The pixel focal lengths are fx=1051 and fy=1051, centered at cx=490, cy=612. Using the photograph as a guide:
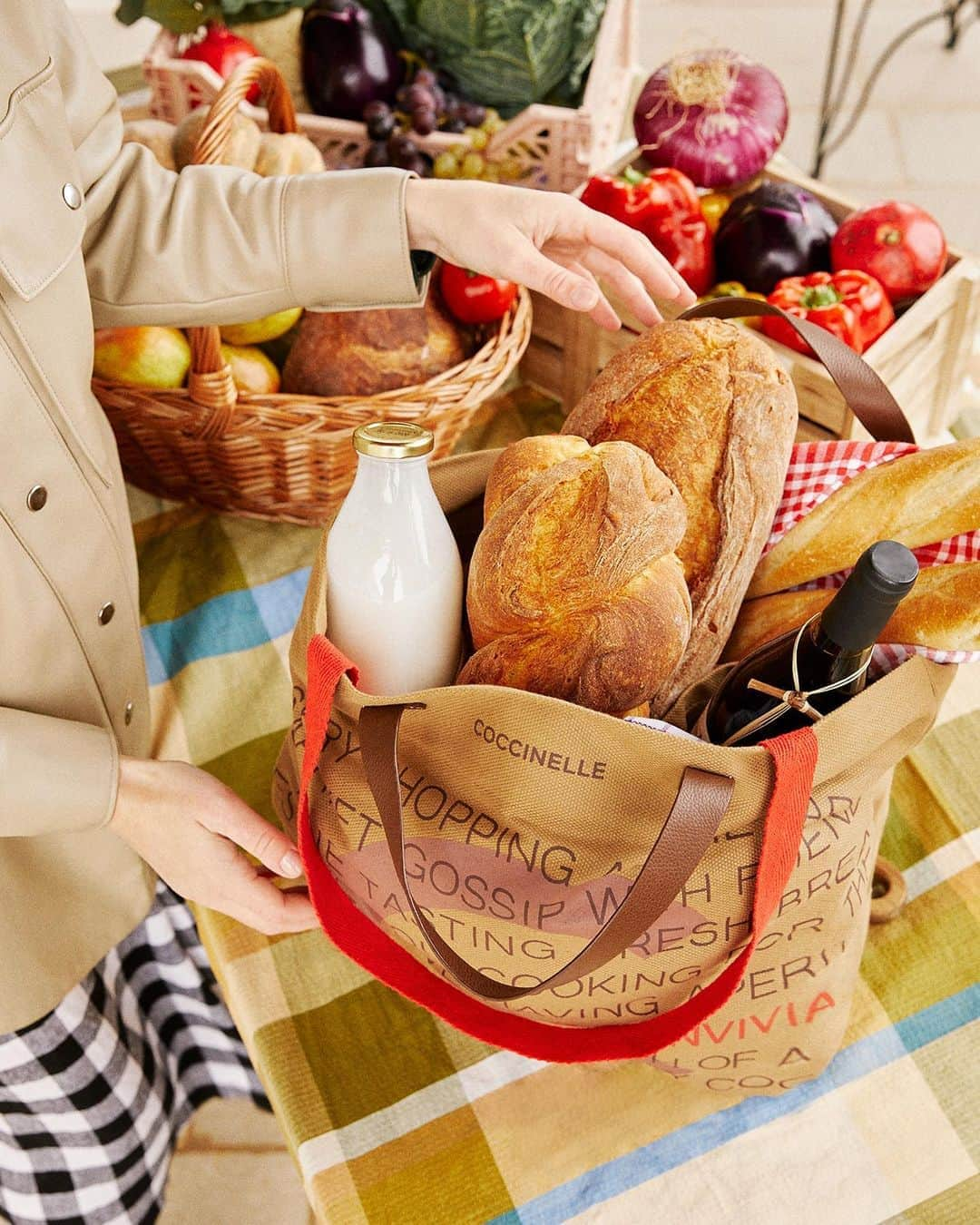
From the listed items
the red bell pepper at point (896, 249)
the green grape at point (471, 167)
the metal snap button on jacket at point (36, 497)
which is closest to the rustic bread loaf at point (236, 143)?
the green grape at point (471, 167)

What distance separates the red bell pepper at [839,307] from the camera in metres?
0.92

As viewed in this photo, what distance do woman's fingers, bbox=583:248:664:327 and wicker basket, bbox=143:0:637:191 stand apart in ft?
1.36

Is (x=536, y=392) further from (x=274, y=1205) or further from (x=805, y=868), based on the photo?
(x=274, y=1205)

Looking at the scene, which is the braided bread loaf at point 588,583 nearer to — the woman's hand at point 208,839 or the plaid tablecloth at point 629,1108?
the woman's hand at point 208,839

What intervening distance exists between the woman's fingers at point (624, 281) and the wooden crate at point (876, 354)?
0.16 meters

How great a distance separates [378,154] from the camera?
1136 millimetres

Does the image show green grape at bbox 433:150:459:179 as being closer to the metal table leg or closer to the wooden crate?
the wooden crate

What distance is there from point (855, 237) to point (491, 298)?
36 cm

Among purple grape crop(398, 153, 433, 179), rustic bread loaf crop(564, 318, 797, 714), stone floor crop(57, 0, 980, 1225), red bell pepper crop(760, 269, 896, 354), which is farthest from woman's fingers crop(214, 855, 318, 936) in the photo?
stone floor crop(57, 0, 980, 1225)

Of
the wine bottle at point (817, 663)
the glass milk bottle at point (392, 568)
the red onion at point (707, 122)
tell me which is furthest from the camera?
the red onion at point (707, 122)

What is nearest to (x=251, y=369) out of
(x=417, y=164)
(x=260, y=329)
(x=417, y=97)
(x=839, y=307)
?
(x=260, y=329)

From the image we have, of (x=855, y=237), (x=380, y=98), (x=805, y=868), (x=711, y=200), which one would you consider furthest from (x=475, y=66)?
(x=805, y=868)

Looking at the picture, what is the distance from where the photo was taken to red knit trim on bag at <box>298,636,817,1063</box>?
503mm

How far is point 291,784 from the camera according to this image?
28.1 inches
